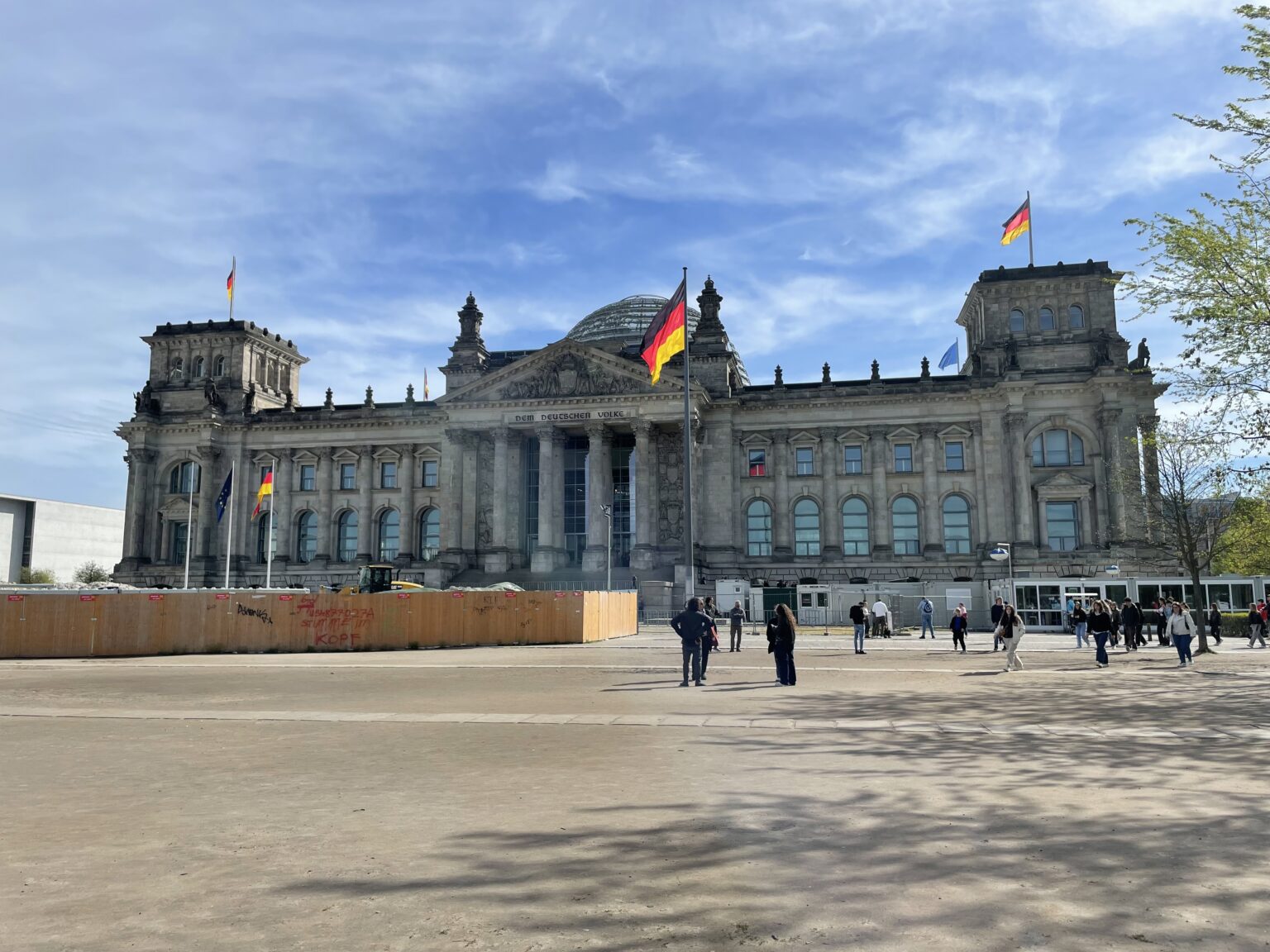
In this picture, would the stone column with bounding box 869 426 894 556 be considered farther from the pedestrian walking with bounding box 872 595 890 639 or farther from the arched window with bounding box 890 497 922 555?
the pedestrian walking with bounding box 872 595 890 639

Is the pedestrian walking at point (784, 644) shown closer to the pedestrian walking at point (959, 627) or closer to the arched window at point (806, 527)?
the pedestrian walking at point (959, 627)

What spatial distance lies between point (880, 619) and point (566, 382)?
95.6 ft

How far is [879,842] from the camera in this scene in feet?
23.5

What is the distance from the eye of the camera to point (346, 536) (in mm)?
73125

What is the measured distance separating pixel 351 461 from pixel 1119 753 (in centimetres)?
6822

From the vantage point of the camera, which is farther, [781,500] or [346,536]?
[346,536]

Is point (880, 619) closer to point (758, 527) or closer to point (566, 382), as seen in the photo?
point (758, 527)

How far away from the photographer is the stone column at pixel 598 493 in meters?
59.4

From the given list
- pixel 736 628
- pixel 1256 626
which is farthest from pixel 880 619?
A: pixel 1256 626

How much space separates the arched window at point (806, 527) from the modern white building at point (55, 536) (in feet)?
287

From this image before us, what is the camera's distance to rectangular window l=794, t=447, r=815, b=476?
218 feet

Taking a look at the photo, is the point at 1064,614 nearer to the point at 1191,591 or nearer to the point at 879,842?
the point at 1191,591

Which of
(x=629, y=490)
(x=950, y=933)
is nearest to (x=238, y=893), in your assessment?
(x=950, y=933)

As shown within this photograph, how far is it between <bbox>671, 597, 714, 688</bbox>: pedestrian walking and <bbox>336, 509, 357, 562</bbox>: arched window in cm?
5669
